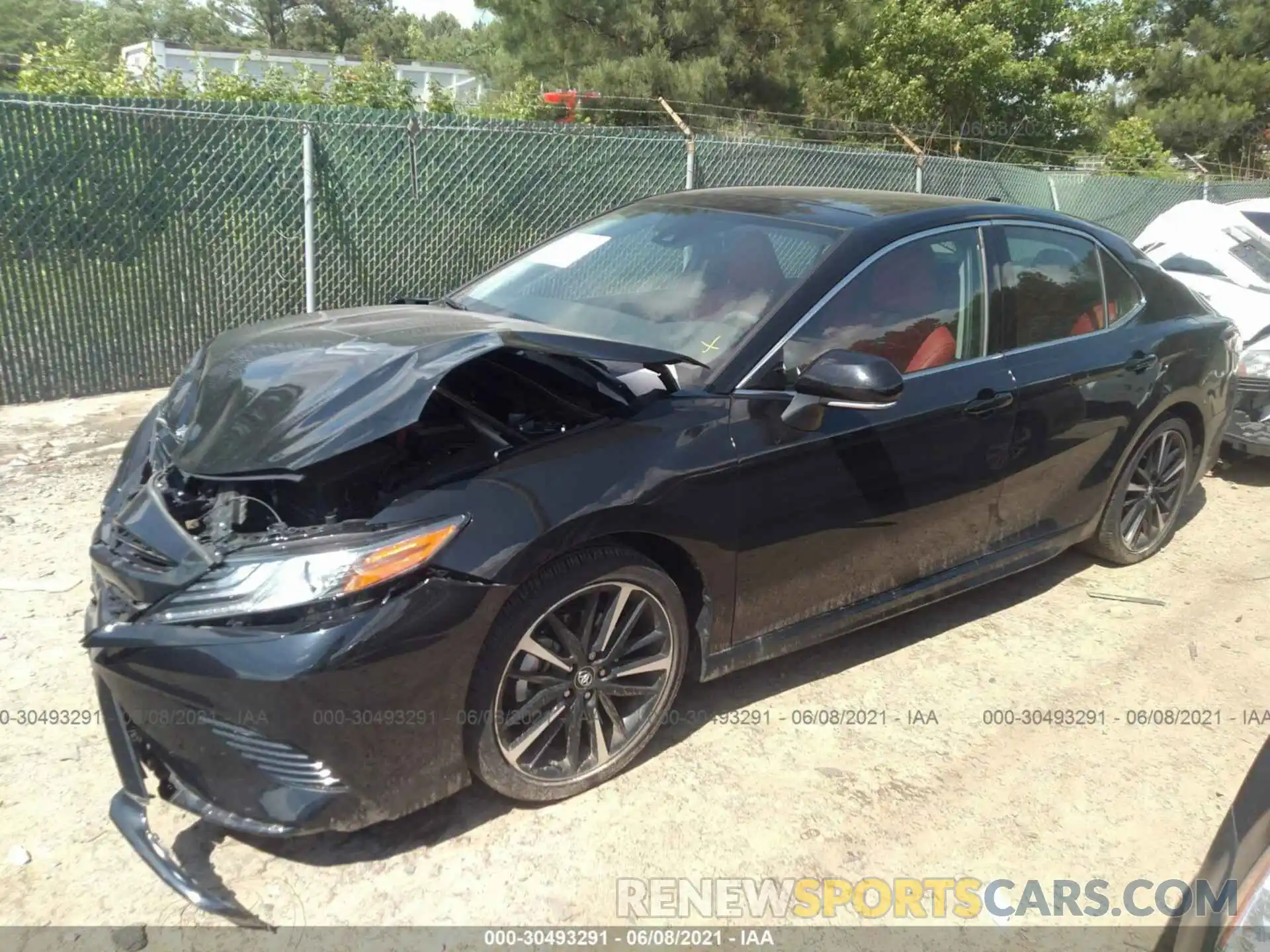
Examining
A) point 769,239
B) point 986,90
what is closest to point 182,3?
point 986,90

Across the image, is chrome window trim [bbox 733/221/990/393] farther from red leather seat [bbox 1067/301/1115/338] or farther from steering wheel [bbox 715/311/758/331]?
red leather seat [bbox 1067/301/1115/338]

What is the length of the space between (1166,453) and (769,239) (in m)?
2.47

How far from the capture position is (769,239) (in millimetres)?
3643

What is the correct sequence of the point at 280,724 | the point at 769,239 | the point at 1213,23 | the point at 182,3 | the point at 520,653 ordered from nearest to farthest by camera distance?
the point at 280,724 < the point at 520,653 < the point at 769,239 < the point at 1213,23 < the point at 182,3

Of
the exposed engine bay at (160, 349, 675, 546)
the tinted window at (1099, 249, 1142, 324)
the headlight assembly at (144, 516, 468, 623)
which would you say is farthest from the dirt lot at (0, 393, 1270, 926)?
the tinted window at (1099, 249, 1142, 324)

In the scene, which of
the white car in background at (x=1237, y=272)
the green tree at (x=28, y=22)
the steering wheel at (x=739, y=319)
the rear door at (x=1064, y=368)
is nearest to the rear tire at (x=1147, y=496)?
the rear door at (x=1064, y=368)

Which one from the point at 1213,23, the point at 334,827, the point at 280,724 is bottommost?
the point at 334,827

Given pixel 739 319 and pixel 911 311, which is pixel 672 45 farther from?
pixel 739 319

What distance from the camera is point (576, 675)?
2.87 meters

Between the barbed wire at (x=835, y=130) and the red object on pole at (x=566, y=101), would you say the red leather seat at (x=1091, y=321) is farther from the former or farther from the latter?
the red object on pole at (x=566, y=101)

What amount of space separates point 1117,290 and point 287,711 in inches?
151

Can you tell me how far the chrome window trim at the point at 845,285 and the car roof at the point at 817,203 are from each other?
0.11m

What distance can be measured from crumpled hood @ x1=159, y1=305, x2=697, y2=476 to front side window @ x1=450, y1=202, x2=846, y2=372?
0.36 m

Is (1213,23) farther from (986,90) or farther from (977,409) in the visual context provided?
(977,409)
